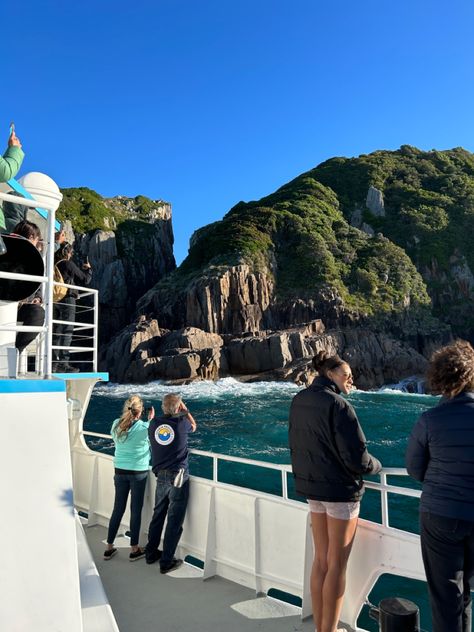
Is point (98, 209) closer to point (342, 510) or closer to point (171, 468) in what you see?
point (171, 468)

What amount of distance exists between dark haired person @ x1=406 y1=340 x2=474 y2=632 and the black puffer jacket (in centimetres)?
51

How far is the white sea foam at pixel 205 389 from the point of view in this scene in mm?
40369

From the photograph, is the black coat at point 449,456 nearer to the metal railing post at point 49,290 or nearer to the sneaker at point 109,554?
the metal railing post at point 49,290

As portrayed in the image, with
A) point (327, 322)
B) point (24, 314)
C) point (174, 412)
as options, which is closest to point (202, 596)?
point (174, 412)

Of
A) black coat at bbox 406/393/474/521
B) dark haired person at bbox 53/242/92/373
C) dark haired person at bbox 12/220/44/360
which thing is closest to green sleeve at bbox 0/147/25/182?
dark haired person at bbox 12/220/44/360

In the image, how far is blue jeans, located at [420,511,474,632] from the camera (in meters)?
2.38

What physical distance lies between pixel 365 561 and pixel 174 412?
7.33ft

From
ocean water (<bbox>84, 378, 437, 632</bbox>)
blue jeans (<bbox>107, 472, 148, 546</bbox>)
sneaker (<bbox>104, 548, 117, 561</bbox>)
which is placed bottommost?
ocean water (<bbox>84, 378, 437, 632</bbox>)

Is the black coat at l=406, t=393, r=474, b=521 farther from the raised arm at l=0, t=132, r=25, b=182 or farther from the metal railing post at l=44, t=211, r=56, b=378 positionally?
the raised arm at l=0, t=132, r=25, b=182

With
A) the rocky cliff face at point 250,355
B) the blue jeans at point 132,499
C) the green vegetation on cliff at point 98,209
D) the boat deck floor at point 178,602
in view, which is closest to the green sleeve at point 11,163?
the blue jeans at point 132,499

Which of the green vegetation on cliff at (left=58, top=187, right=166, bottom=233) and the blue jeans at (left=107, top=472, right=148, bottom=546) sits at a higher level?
the green vegetation on cliff at (left=58, top=187, right=166, bottom=233)

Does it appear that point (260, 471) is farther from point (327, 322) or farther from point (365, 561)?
point (327, 322)

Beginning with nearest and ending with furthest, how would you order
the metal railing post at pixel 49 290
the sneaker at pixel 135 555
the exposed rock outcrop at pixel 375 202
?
the metal railing post at pixel 49 290 < the sneaker at pixel 135 555 < the exposed rock outcrop at pixel 375 202

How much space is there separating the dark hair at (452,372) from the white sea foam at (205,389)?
36499 mm
